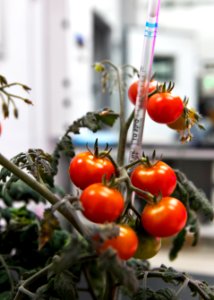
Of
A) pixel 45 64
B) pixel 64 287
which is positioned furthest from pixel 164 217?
pixel 45 64

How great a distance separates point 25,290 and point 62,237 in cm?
27

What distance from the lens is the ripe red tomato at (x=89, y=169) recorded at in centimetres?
43

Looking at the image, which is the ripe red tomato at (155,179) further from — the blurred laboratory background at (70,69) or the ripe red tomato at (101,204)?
the blurred laboratory background at (70,69)

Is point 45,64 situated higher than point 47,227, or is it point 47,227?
point 47,227

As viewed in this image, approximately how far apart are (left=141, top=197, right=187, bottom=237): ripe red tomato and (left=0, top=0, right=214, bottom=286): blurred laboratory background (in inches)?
52.9

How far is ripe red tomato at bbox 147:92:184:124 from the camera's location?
498mm

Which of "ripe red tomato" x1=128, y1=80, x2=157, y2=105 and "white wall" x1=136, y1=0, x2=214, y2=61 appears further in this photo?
"white wall" x1=136, y1=0, x2=214, y2=61

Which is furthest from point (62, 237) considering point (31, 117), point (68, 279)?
point (31, 117)

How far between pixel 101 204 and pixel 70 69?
9.96ft

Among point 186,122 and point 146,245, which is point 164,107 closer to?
point 186,122

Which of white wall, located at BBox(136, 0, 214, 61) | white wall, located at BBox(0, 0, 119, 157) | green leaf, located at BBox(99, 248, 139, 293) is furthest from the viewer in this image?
white wall, located at BBox(136, 0, 214, 61)

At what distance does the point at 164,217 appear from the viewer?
39 centimetres

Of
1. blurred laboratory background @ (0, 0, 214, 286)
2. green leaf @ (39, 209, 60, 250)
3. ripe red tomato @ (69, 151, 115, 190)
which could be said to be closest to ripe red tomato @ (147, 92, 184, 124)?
ripe red tomato @ (69, 151, 115, 190)

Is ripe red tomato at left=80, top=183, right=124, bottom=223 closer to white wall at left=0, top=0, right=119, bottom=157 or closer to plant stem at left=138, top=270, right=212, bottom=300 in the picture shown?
plant stem at left=138, top=270, right=212, bottom=300
